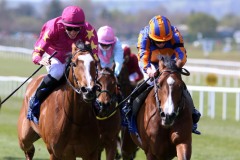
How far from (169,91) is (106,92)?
6.21ft

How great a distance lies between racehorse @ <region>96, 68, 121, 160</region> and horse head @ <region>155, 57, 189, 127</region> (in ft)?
4.82

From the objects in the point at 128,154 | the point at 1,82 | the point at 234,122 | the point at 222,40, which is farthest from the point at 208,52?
the point at 128,154

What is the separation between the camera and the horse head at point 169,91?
779 centimetres

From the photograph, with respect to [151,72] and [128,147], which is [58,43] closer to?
[151,72]

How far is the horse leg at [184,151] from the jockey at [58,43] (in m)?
1.37

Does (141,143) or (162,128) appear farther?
(141,143)

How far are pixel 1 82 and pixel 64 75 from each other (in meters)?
18.9

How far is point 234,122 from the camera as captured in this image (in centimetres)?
1744

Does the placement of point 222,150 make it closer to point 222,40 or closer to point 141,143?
point 141,143

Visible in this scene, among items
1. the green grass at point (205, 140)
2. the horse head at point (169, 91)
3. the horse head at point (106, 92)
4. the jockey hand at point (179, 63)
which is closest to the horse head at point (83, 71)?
the horse head at point (169, 91)

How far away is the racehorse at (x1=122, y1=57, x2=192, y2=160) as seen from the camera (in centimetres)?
788

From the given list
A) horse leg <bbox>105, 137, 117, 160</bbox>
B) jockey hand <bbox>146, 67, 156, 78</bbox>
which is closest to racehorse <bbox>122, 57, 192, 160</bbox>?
jockey hand <bbox>146, 67, 156, 78</bbox>

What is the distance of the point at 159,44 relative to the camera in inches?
352

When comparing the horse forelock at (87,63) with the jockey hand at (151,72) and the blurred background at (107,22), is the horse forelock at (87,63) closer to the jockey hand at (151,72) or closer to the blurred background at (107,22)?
the jockey hand at (151,72)
